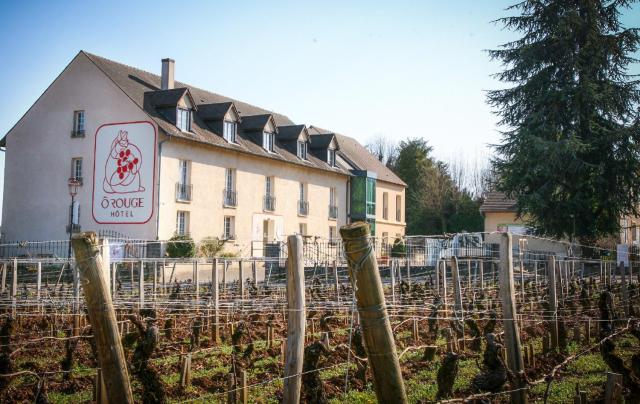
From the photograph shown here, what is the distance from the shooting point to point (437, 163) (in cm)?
6619

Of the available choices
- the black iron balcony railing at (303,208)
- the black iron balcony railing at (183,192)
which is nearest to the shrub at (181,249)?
the black iron balcony railing at (183,192)

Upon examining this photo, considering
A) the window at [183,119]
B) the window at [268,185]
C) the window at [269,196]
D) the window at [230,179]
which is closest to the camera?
the window at [183,119]

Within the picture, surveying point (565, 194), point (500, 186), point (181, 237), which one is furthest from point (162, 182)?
point (565, 194)

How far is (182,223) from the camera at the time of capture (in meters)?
32.8

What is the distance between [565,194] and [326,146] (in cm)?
1850

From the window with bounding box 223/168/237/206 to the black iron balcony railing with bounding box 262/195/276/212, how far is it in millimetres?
2644

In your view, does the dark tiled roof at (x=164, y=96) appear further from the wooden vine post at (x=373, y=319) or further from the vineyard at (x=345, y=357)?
the wooden vine post at (x=373, y=319)

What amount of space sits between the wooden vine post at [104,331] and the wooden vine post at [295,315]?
1.20 m

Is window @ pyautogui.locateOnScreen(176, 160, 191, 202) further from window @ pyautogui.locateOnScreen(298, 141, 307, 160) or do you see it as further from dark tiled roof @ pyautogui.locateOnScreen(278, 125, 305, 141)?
window @ pyautogui.locateOnScreen(298, 141, 307, 160)

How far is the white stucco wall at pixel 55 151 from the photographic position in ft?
107

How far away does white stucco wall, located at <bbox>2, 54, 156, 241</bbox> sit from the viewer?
3266 cm

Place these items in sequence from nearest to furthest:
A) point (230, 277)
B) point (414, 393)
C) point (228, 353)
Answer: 1. point (414, 393)
2. point (228, 353)
3. point (230, 277)

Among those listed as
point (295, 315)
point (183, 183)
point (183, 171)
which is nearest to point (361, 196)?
point (183, 171)

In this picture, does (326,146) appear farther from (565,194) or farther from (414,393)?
(414,393)
